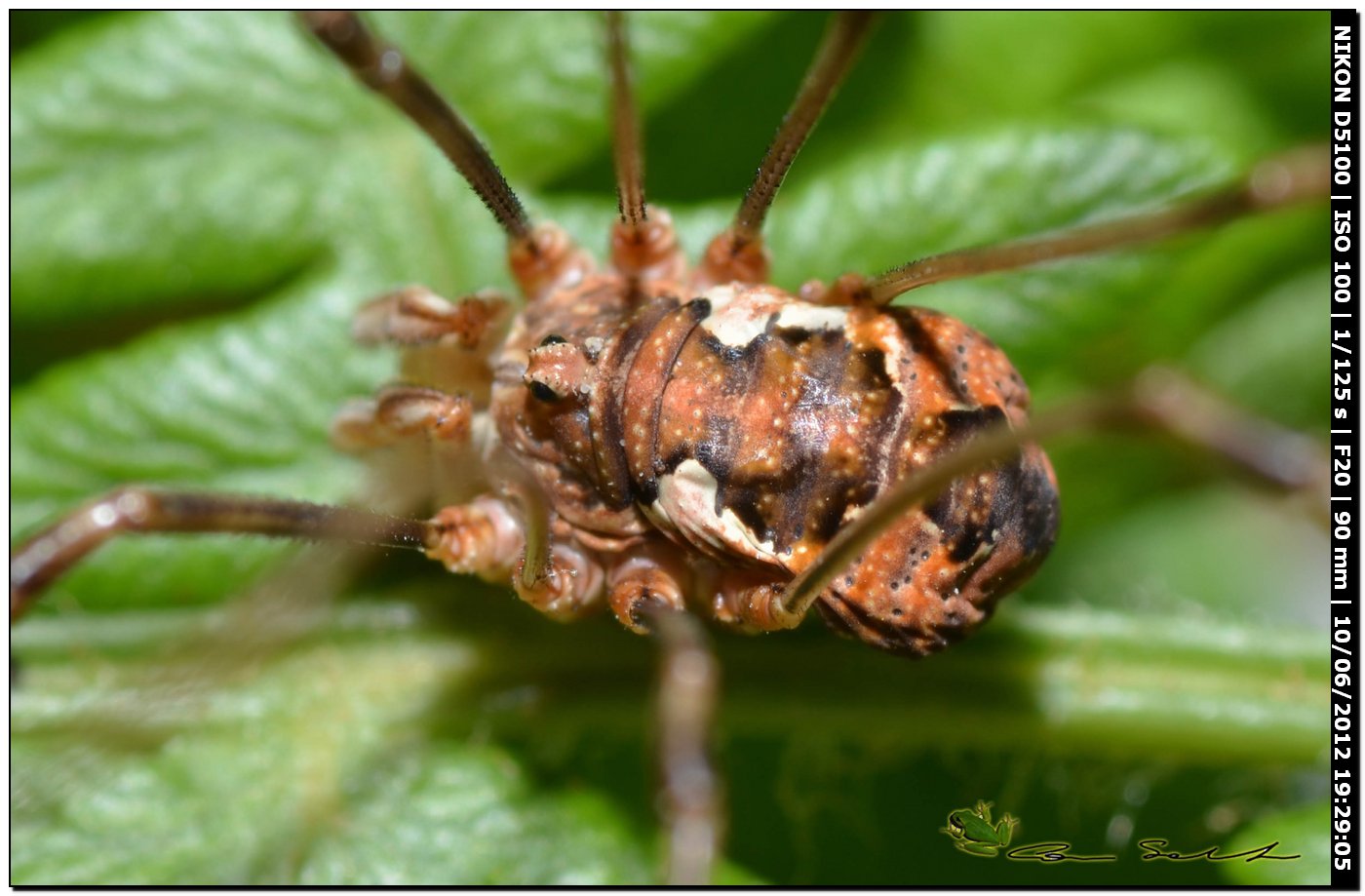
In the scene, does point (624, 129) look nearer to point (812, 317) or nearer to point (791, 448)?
point (812, 317)

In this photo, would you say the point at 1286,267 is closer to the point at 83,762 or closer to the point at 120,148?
the point at 120,148

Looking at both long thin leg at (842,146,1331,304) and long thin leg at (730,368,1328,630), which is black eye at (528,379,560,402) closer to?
long thin leg at (730,368,1328,630)

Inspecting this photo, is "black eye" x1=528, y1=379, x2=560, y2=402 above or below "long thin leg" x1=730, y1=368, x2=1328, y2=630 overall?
above

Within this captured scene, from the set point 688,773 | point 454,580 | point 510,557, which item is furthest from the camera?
point 454,580

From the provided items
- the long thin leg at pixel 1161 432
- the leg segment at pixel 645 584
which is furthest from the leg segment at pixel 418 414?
the long thin leg at pixel 1161 432

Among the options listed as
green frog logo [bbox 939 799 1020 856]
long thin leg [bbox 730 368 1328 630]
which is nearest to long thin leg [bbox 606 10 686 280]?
long thin leg [bbox 730 368 1328 630]

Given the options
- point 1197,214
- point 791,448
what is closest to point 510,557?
point 791,448
